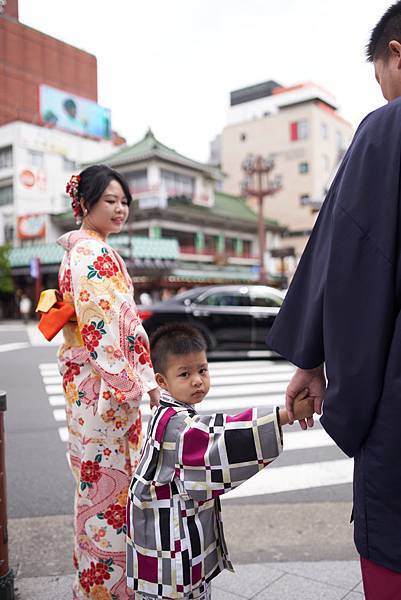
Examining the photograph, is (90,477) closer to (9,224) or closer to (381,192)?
(381,192)

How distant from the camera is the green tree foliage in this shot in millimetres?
28203

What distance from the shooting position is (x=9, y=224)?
102 feet

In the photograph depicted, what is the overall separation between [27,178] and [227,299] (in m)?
20.7

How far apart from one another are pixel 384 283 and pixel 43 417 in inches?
A: 205

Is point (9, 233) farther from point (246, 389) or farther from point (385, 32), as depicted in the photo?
point (385, 32)

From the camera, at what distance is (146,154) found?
30.4m

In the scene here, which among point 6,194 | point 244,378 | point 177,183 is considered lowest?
point 244,378

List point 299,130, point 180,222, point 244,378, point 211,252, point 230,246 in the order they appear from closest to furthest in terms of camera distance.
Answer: point 244,378, point 180,222, point 211,252, point 230,246, point 299,130

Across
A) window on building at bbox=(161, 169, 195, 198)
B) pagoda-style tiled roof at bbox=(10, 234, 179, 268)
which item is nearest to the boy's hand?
pagoda-style tiled roof at bbox=(10, 234, 179, 268)

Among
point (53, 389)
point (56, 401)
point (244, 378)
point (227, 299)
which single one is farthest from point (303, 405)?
point (227, 299)

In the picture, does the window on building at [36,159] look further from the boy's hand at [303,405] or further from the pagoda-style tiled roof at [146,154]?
the boy's hand at [303,405]

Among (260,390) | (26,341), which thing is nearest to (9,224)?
(26,341)

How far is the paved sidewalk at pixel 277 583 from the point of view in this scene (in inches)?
84.5

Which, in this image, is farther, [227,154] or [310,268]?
[227,154]
